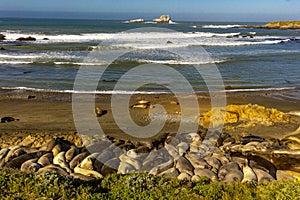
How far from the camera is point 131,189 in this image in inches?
225

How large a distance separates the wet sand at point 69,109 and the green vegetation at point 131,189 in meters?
4.81

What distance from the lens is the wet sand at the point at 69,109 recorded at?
11375 mm

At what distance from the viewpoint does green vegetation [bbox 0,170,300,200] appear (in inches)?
211

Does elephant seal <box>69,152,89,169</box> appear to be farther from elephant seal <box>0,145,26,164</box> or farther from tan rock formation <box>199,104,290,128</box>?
tan rock formation <box>199,104,290,128</box>

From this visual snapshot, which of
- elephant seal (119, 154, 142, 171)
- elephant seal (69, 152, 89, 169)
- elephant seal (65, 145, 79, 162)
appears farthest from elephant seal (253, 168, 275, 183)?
elephant seal (65, 145, 79, 162)

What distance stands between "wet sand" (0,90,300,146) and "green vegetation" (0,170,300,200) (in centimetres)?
481

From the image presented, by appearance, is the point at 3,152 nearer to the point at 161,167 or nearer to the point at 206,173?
the point at 161,167

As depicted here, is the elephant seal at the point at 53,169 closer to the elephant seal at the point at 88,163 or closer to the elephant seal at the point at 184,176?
the elephant seal at the point at 88,163

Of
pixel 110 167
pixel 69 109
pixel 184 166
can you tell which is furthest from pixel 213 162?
pixel 69 109

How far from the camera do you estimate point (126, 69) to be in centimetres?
2358

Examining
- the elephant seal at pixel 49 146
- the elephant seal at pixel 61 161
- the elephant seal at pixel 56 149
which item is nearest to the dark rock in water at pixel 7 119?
the elephant seal at pixel 49 146

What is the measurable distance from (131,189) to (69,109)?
8424 mm

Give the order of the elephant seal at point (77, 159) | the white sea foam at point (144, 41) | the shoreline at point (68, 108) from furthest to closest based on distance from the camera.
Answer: the white sea foam at point (144, 41)
the shoreline at point (68, 108)
the elephant seal at point (77, 159)

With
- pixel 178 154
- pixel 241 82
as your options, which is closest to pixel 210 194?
pixel 178 154
